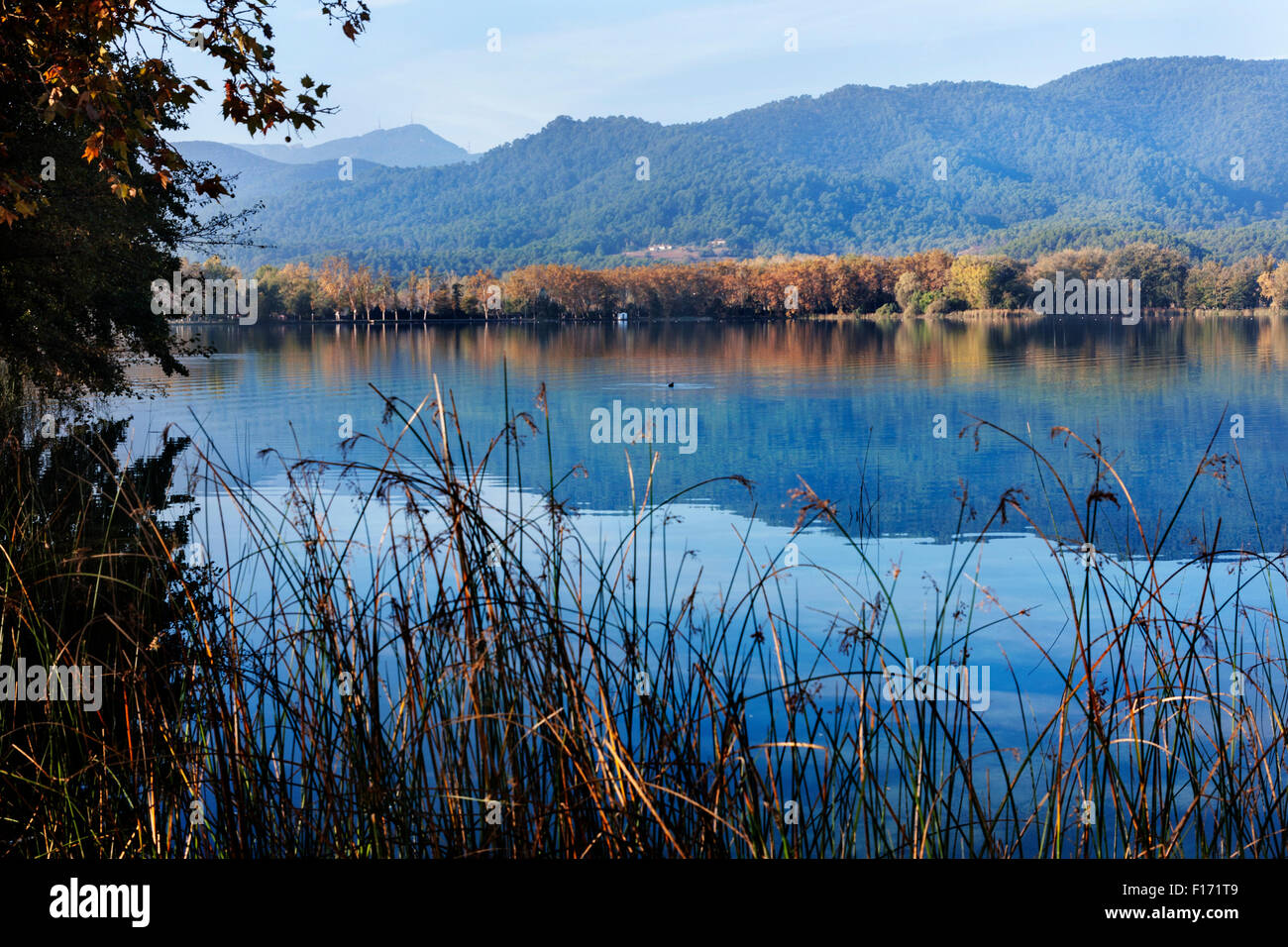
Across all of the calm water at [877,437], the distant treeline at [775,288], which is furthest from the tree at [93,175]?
the distant treeline at [775,288]

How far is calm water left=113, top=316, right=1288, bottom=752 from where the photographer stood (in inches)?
305

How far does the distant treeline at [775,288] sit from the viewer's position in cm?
8512

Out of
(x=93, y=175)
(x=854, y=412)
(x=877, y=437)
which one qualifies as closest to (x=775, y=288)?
(x=854, y=412)

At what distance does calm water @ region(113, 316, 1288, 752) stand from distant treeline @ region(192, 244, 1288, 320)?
150 feet

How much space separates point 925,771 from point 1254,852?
33.9 inches

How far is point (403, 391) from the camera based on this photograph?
24.3 meters

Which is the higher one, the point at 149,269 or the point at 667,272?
the point at 667,272

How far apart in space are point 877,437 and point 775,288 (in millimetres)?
76820

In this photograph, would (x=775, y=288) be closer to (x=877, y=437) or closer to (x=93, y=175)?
(x=877, y=437)

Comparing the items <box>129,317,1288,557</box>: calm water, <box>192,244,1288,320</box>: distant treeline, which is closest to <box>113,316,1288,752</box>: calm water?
<box>129,317,1288,557</box>: calm water

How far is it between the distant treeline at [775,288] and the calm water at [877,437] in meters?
45.7
